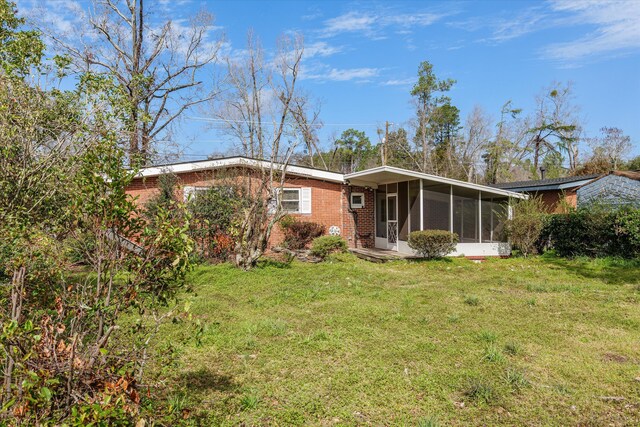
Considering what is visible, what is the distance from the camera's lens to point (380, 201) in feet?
51.0

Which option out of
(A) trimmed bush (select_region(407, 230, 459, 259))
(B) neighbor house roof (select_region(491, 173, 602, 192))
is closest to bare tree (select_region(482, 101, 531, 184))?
(B) neighbor house roof (select_region(491, 173, 602, 192))

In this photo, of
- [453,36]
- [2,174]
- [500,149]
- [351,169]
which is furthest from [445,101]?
[2,174]

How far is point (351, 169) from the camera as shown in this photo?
43438 millimetres

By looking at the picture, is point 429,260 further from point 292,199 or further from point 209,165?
point 209,165

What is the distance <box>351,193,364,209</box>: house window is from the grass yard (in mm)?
6855

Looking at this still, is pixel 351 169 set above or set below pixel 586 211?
above

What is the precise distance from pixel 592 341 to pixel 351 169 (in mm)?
38994

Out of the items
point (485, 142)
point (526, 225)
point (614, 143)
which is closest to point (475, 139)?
point (485, 142)

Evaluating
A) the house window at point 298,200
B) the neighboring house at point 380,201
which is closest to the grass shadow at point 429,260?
the neighboring house at point 380,201

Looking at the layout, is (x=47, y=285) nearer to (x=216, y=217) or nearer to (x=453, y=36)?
(x=216, y=217)

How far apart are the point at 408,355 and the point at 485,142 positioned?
3629cm

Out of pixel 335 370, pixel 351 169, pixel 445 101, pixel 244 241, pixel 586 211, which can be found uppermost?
pixel 445 101

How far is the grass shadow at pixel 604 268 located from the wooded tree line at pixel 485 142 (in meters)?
23.9

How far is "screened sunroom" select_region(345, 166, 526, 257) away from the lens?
509 inches
